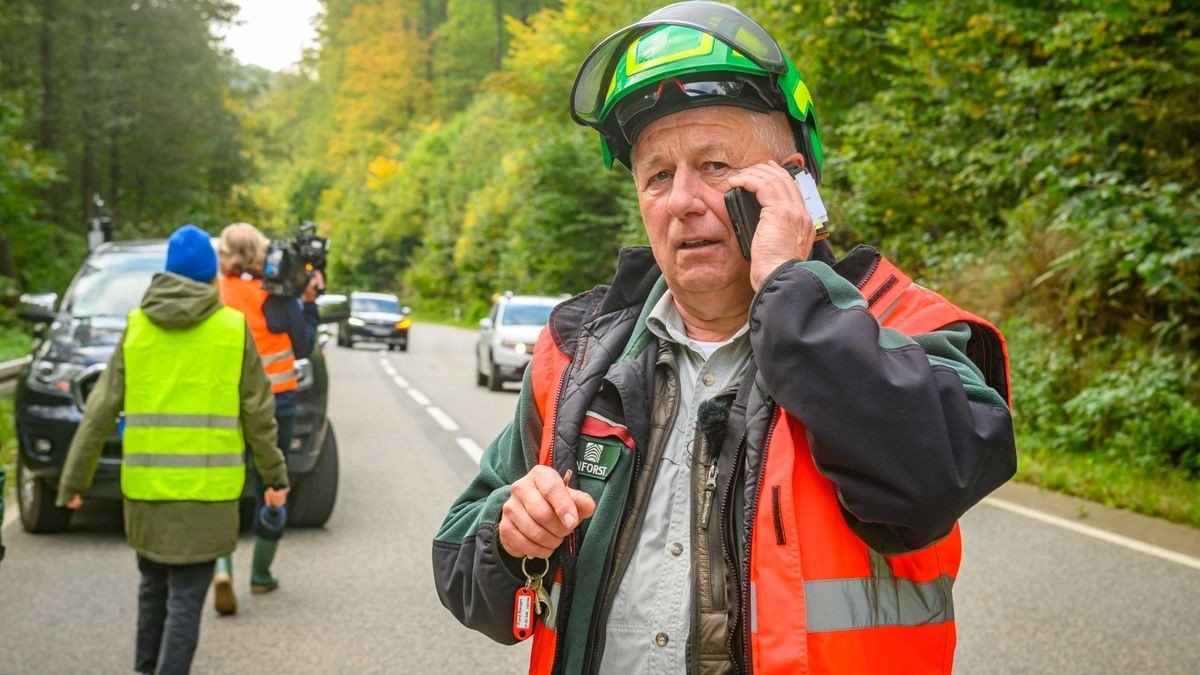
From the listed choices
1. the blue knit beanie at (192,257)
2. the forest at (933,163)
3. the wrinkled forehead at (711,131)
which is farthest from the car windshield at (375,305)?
the wrinkled forehead at (711,131)

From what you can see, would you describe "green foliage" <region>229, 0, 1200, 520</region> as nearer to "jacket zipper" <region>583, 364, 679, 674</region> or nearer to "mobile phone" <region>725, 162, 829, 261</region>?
"mobile phone" <region>725, 162, 829, 261</region>

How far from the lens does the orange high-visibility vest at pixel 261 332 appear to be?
6.12 m

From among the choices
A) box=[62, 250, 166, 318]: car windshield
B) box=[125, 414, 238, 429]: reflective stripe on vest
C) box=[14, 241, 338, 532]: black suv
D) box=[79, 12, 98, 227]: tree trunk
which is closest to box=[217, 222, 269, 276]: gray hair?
box=[14, 241, 338, 532]: black suv

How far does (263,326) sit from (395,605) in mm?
1652

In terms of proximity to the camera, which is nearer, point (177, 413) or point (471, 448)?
point (177, 413)

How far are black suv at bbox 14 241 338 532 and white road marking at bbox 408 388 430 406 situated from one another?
8482mm

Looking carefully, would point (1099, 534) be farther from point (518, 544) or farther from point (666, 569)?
point (518, 544)

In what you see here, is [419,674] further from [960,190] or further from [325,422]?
[960,190]

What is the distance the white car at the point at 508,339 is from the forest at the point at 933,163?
202 inches

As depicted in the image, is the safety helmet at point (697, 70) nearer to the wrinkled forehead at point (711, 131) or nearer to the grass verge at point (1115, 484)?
the wrinkled forehead at point (711, 131)

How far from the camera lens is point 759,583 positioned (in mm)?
1523

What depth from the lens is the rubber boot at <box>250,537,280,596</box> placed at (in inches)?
238

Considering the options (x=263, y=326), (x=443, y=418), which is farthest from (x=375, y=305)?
(x=263, y=326)

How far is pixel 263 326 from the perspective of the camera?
6.22 m
